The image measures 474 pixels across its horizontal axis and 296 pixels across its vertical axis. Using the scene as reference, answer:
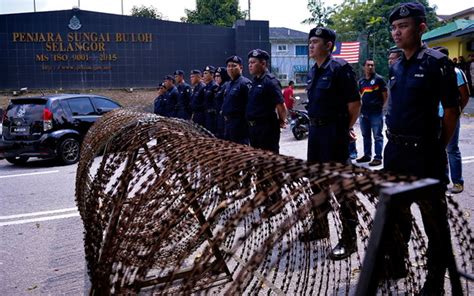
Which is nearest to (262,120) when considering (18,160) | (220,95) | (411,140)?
(411,140)

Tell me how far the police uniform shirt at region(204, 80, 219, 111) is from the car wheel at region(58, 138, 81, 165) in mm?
2733

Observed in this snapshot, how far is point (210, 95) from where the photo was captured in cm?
Result: 924

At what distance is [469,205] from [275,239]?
4599 mm

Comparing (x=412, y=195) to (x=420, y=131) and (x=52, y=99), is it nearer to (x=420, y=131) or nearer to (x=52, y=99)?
(x=420, y=131)

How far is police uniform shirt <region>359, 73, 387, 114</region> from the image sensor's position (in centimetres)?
808

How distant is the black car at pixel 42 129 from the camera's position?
9328 mm

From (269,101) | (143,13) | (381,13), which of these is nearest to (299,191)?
(269,101)

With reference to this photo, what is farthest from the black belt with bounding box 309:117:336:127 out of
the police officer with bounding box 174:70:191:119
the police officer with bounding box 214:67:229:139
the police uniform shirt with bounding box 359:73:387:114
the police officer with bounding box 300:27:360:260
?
the police officer with bounding box 174:70:191:119

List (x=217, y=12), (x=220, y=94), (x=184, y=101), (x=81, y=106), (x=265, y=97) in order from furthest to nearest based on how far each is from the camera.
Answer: (x=217, y=12) → (x=184, y=101) → (x=81, y=106) → (x=220, y=94) → (x=265, y=97)

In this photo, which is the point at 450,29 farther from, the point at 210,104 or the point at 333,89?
the point at 333,89

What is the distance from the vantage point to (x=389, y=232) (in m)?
1.13

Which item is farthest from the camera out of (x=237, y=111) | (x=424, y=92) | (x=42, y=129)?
(x=42, y=129)

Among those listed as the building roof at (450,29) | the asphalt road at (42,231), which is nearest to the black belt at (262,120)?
the asphalt road at (42,231)

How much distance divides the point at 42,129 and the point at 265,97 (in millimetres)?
5555
